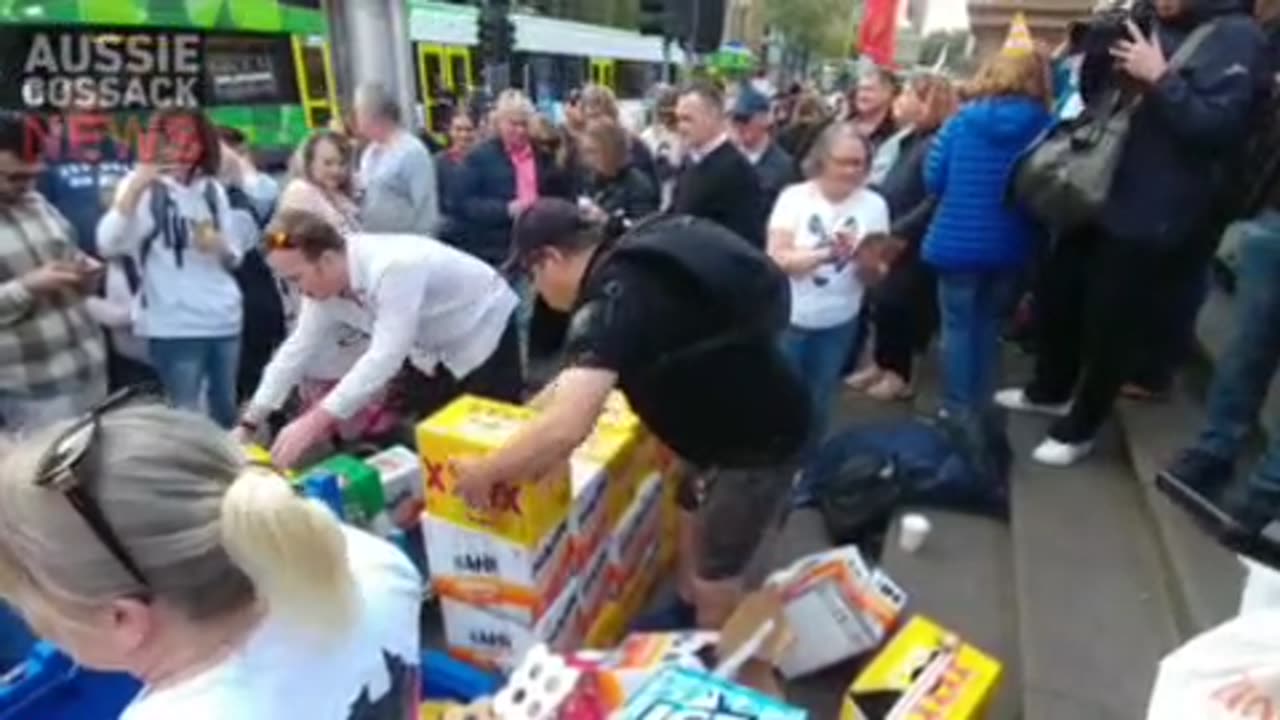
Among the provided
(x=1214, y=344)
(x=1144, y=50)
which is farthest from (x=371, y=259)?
(x=1214, y=344)

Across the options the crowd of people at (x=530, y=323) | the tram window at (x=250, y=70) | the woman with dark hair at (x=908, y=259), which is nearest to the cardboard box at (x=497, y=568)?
the crowd of people at (x=530, y=323)

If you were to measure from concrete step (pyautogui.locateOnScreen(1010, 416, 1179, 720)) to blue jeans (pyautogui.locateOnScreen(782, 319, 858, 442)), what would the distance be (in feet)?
2.51

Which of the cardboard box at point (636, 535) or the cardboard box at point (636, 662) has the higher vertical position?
the cardboard box at point (636, 662)

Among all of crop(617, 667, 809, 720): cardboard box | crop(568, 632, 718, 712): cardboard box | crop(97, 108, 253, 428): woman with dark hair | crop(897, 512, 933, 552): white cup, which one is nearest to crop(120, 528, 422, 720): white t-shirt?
crop(617, 667, 809, 720): cardboard box

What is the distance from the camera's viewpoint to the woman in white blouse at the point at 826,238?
148 inches

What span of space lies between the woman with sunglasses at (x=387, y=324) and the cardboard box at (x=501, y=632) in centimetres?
68

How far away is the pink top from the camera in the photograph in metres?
5.56

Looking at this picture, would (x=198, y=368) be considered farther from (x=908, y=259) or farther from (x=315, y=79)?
(x=315, y=79)

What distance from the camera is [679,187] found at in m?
4.72

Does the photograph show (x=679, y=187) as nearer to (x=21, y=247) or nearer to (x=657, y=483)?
(x=657, y=483)

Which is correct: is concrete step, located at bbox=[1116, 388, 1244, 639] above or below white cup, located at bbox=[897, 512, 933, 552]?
above

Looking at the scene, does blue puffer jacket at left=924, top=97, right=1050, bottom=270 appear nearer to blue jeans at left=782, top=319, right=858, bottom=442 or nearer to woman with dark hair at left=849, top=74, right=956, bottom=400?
blue jeans at left=782, top=319, right=858, bottom=442

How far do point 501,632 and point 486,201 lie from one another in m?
3.39

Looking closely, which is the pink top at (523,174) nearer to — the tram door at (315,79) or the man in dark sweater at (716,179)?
the man in dark sweater at (716,179)
